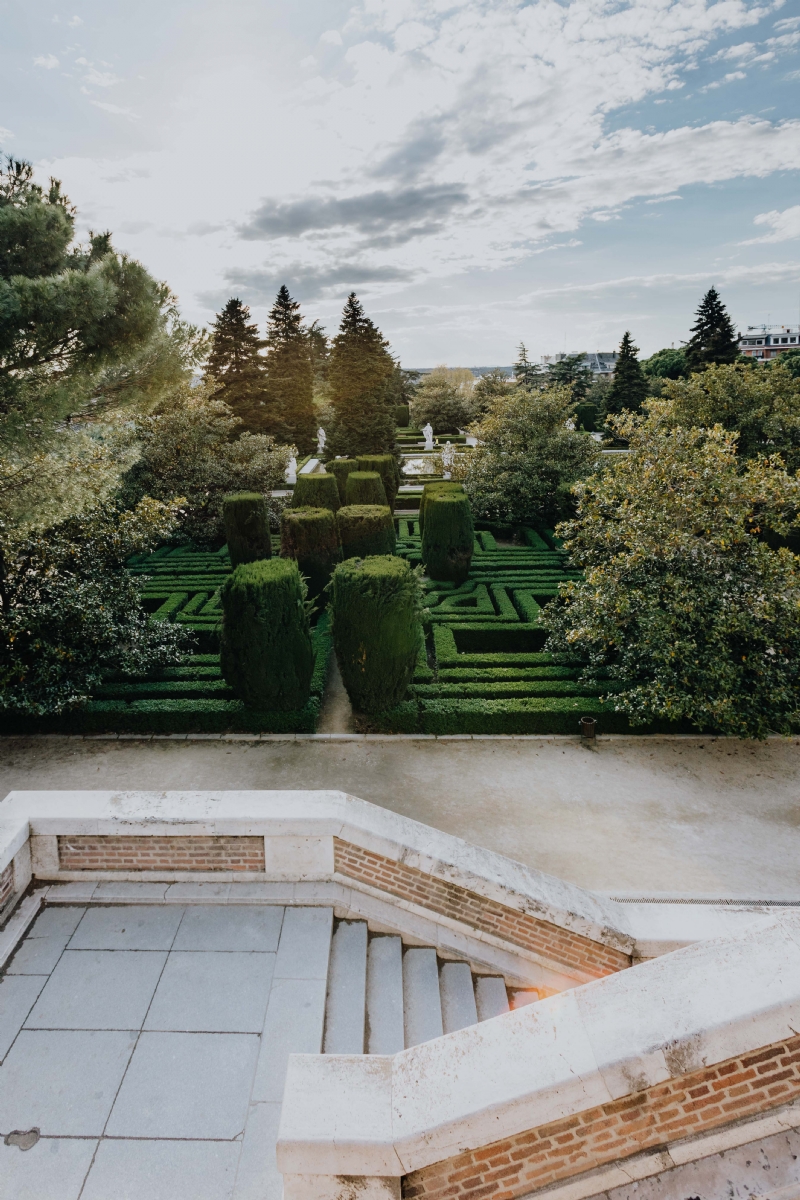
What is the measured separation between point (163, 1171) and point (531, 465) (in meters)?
20.0

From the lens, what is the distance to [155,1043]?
457 centimetres

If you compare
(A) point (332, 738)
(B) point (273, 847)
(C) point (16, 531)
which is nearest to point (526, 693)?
(A) point (332, 738)

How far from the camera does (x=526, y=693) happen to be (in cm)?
1143

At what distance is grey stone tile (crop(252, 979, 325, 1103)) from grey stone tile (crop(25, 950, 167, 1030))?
0.98 meters

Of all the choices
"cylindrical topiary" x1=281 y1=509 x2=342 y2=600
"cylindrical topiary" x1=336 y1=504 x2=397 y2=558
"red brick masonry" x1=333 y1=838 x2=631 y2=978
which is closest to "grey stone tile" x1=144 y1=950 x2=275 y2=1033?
"red brick masonry" x1=333 y1=838 x2=631 y2=978

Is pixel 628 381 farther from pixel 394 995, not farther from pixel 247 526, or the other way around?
pixel 394 995

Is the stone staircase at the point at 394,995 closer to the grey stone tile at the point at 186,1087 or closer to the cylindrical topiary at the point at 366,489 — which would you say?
the grey stone tile at the point at 186,1087

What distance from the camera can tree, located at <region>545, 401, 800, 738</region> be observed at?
9.77 meters

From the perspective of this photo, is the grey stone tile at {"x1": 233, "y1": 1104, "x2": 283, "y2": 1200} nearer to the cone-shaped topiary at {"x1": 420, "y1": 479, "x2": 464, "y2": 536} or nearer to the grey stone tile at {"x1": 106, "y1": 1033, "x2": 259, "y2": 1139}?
the grey stone tile at {"x1": 106, "y1": 1033, "x2": 259, "y2": 1139}

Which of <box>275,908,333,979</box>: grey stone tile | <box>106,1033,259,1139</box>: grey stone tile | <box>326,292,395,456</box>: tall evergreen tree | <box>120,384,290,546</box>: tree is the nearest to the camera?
<box>106,1033,259,1139</box>: grey stone tile

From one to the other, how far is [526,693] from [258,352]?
37235mm

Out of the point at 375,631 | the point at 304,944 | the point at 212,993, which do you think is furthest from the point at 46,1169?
the point at 375,631

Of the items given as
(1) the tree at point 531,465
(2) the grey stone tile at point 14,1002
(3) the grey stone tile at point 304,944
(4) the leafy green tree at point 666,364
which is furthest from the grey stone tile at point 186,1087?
(4) the leafy green tree at point 666,364

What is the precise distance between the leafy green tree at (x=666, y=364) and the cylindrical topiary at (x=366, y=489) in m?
49.9
